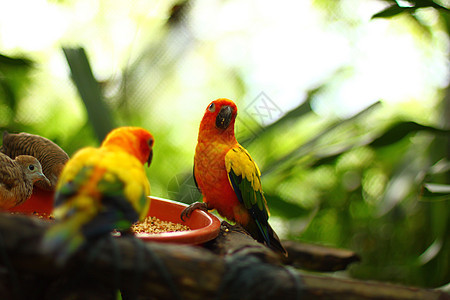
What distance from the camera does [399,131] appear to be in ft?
3.73

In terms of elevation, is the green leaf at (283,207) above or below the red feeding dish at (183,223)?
below

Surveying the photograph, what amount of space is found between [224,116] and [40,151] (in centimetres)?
45

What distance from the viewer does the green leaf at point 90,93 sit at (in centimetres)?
113

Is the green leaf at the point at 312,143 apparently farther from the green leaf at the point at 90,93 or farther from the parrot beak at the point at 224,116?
the green leaf at the point at 90,93

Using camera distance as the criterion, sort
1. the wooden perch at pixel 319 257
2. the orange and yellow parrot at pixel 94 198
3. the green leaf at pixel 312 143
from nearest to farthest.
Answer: the orange and yellow parrot at pixel 94 198 < the wooden perch at pixel 319 257 < the green leaf at pixel 312 143

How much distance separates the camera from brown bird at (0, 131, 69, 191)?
84 centimetres

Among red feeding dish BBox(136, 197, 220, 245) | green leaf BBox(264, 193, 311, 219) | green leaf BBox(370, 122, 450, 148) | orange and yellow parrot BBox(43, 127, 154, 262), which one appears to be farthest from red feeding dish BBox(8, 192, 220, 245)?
green leaf BBox(370, 122, 450, 148)

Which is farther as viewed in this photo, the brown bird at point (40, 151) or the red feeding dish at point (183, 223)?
the brown bird at point (40, 151)

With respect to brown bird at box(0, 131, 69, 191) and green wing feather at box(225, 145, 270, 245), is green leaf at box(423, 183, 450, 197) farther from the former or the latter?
brown bird at box(0, 131, 69, 191)

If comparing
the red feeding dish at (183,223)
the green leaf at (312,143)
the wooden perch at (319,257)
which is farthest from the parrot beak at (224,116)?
the wooden perch at (319,257)

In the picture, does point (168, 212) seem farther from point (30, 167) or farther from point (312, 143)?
point (312, 143)

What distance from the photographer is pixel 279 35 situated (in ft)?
5.82

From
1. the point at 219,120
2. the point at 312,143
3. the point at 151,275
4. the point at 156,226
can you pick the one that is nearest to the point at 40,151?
the point at 156,226

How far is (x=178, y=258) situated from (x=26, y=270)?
0.19m
